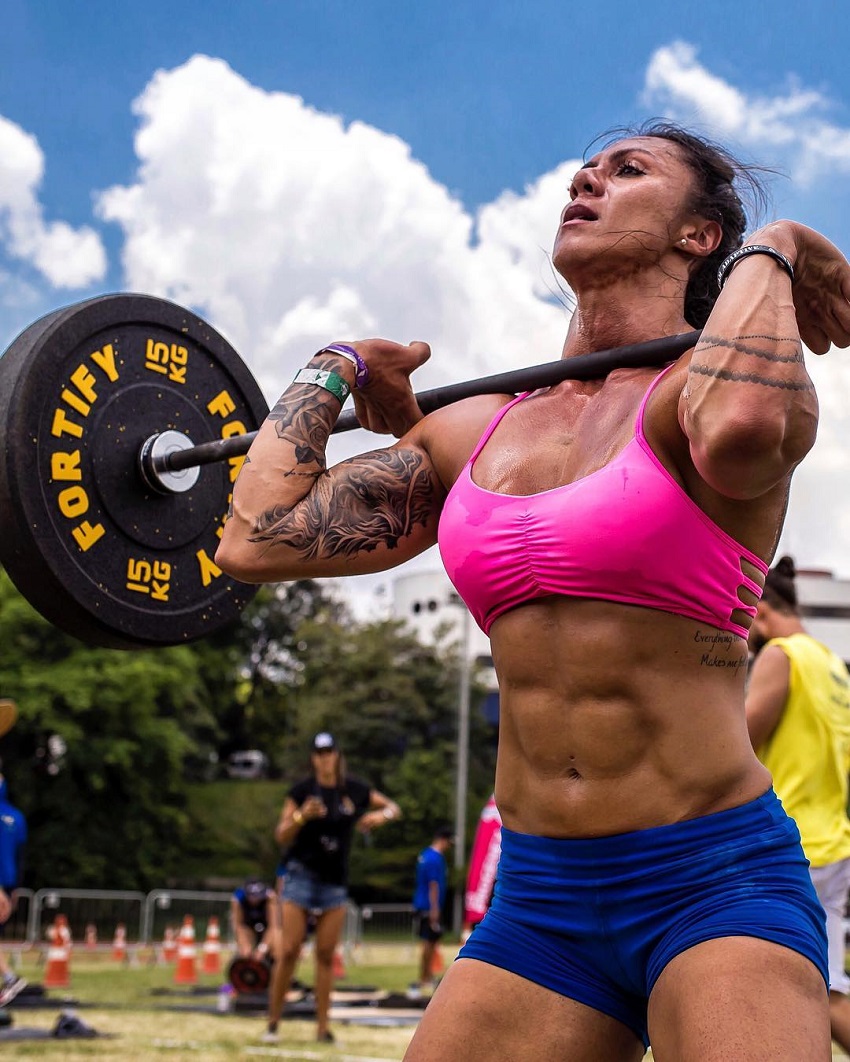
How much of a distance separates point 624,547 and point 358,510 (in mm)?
693

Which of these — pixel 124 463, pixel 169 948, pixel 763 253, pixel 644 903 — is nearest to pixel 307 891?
pixel 124 463

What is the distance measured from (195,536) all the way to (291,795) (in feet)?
14.1

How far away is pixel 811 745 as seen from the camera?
391cm

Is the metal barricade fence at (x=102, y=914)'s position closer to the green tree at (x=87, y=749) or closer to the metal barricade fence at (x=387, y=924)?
the metal barricade fence at (x=387, y=924)

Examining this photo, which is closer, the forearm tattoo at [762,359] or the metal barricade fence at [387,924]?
the forearm tattoo at [762,359]

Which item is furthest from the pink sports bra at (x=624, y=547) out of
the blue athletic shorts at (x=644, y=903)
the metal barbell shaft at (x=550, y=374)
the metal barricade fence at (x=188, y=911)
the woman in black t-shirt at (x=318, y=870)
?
the metal barricade fence at (x=188, y=911)

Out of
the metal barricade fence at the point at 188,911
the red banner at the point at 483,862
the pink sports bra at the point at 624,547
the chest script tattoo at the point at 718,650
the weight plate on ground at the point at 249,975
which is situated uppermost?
the pink sports bra at the point at 624,547

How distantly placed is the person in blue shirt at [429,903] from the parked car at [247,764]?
2953 cm

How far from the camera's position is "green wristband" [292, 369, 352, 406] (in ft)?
7.72

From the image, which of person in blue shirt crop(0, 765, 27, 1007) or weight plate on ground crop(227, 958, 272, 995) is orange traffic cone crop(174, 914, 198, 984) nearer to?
weight plate on ground crop(227, 958, 272, 995)

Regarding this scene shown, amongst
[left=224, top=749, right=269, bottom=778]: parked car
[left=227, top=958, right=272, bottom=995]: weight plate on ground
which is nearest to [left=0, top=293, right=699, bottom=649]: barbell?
[left=227, top=958, right=272, bottom=995]: weight plate on ground

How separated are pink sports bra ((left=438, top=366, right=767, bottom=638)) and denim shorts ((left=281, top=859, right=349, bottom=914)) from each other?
5280 millimetres

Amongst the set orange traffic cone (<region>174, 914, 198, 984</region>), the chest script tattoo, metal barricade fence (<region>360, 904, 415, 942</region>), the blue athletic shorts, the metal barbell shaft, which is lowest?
metal barricade fence (<region>360, 904, 415, 942</region>)

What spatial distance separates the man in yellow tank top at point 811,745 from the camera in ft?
12.7
